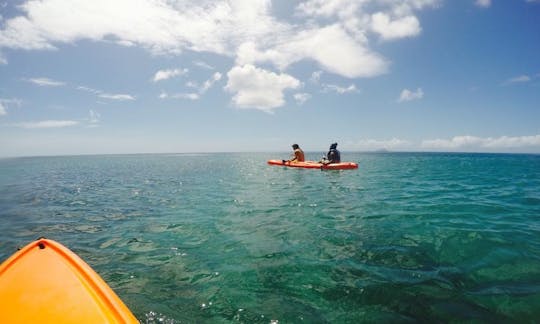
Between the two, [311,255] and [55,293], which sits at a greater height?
[55,293]

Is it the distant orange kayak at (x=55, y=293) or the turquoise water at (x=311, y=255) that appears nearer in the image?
the distant orange kayak at (x=55, y=293)

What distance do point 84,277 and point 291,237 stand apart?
18.7ft

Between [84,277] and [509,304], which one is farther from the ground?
[84,277]

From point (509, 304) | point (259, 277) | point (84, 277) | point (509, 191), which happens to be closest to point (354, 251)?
point (259, 277)

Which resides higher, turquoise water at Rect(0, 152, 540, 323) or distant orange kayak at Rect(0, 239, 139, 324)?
distant orange kayak at Rect(0, 239, 139, 324)

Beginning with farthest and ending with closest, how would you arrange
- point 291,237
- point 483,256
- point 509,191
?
point 509,191
point 291,237
point 483,256

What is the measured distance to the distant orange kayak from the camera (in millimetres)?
3764

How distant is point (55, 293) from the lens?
433 cm

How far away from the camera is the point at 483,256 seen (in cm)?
734

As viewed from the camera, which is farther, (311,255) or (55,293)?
(311,255)

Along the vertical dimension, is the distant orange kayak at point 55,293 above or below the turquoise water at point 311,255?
above

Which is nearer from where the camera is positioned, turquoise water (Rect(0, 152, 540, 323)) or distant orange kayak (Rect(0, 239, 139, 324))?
distant orange kayak (Rect(0, 239, 139, 324))

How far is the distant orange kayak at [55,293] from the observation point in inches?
148

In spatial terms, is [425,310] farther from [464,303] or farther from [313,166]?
[313,166]
